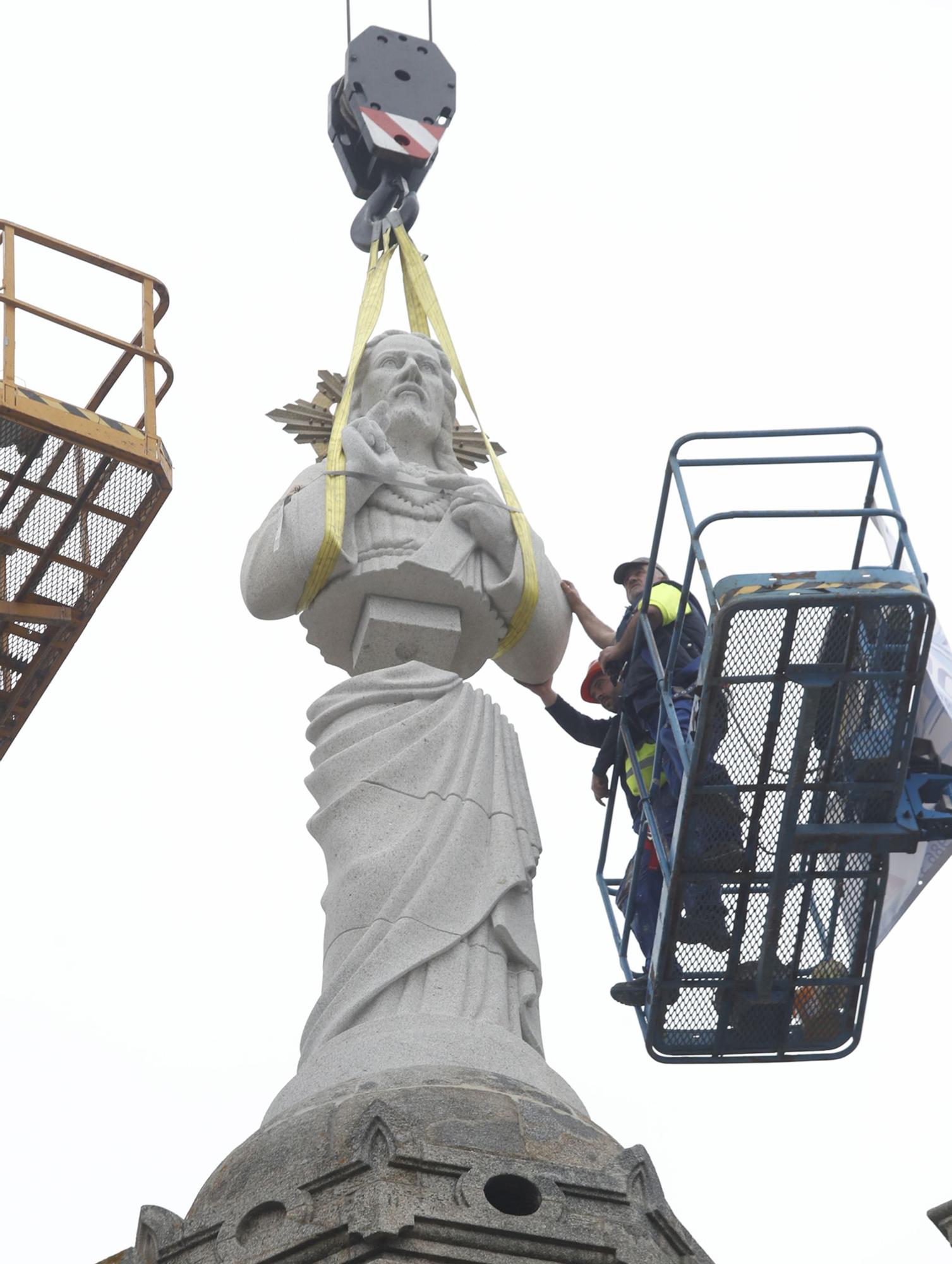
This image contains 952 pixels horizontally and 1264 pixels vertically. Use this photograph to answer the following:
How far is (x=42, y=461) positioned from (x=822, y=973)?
6.65 meters

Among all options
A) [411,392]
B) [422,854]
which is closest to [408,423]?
[411,392]

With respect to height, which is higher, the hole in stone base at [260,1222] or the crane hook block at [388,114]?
the crane hook block at [388,114]

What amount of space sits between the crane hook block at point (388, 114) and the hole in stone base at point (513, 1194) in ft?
27.5

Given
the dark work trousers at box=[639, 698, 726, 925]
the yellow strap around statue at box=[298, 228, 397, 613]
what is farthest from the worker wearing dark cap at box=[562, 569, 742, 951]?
the yellow strap around statue at box=[298, 228, 397, 613]

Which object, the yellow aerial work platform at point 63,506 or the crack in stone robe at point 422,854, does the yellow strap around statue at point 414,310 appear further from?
the crack in stone robe at point 422,854

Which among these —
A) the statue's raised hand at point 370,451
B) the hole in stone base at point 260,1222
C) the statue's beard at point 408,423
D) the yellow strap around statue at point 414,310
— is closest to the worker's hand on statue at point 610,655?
the statue's raised hand at point 370,451

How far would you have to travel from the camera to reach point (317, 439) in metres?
15.2

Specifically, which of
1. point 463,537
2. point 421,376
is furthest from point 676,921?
point 421,376

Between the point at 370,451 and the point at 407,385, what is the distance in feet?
2.80

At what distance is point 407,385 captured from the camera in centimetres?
1495

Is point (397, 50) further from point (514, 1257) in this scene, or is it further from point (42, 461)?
point (514, 1257)

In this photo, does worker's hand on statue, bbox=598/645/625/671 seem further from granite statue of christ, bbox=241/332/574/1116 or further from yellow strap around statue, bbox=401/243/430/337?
yellow strap around statue, bbox=401/243/430/337

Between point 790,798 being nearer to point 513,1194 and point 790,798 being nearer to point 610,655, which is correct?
point 610,655

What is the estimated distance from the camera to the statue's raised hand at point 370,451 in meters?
14.2
